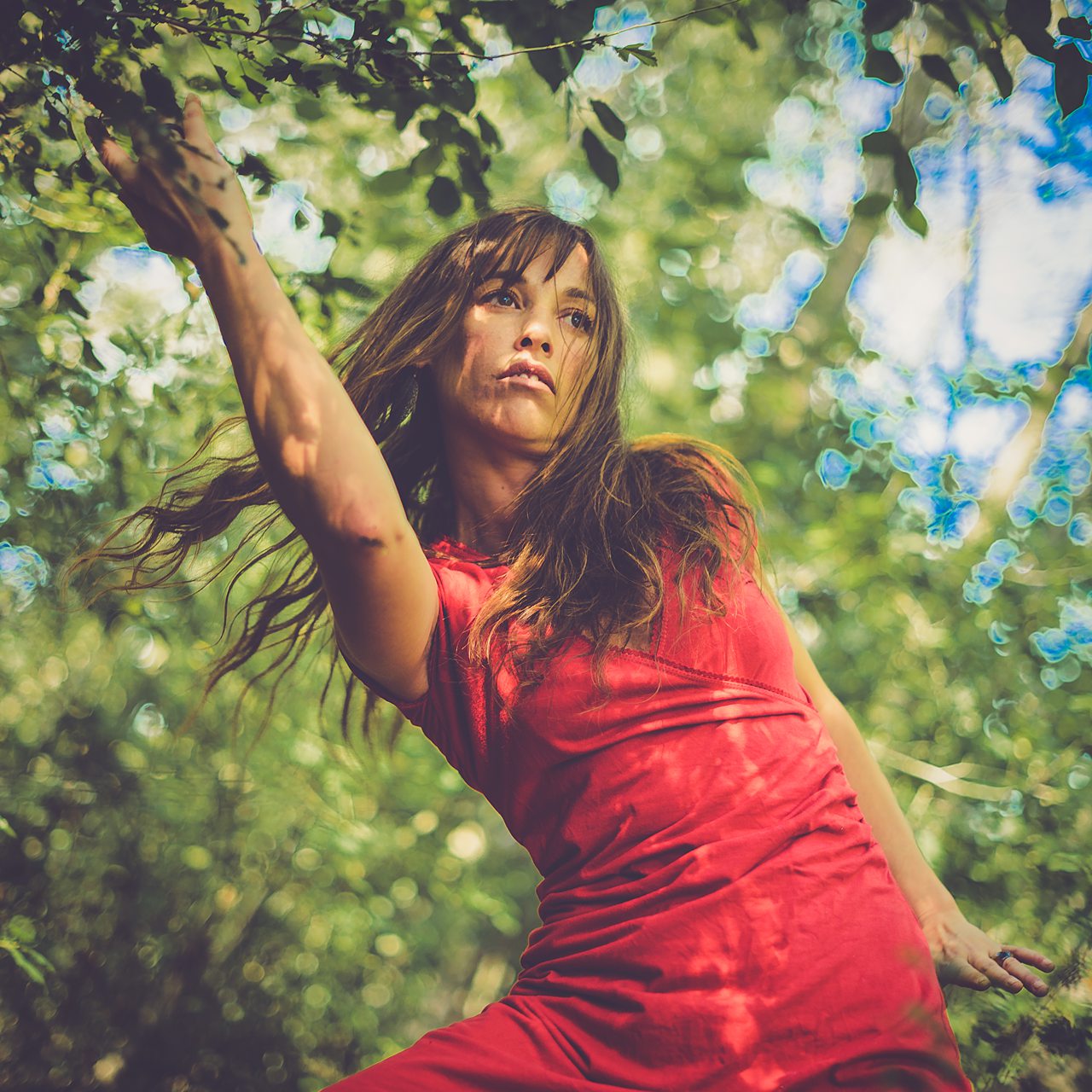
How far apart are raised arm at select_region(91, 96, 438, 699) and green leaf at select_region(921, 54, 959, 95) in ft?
4.04

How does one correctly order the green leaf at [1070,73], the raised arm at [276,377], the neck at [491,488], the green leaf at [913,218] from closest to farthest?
the raised arm at [276,377] → the green leaf at [1070,73] → the green leaf at [913,218] → the neck at [491,488]

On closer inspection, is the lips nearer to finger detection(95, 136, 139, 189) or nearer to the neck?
the neck

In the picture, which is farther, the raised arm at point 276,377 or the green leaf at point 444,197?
the green leaf at point 444,197

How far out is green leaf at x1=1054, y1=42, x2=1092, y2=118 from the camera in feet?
4.87

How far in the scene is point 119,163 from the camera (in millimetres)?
1219

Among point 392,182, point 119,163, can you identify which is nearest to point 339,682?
point 392,182

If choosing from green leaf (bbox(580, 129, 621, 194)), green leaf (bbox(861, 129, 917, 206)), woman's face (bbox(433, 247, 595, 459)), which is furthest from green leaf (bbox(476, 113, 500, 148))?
green leaf (bbox(861, 129, 917, 206))

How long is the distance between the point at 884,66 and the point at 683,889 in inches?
55.6

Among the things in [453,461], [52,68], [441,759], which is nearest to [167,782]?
[441,759]

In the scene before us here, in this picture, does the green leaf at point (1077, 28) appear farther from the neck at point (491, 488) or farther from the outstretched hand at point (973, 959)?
the outstretched hand at point (973, 959)

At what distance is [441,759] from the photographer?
445 centimetres

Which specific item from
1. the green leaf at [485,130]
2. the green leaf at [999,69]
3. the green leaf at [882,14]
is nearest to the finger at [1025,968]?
the green leaf at [999,69]

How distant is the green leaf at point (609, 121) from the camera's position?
5.86ft

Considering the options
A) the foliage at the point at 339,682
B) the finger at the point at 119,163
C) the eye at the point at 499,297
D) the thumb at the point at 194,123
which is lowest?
the foliage at the point at 339,682
